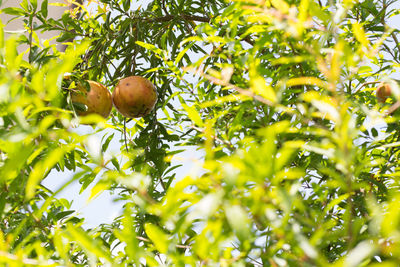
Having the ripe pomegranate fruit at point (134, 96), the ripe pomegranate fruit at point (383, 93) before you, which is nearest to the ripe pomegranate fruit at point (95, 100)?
the ripe pomegranate fruit at point (134, 96)

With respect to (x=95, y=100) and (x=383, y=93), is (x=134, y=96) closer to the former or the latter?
(x=95, y=100)

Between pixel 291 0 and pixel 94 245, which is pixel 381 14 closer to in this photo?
pixel 291 0

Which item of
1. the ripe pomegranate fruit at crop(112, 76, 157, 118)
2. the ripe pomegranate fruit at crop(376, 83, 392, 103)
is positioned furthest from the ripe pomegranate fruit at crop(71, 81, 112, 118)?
the ripe pomegranate fruit at crop(376, 83, 392, 103)

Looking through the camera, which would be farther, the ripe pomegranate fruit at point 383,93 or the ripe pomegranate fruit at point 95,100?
the ripe pomegranate fruit at point 383,93

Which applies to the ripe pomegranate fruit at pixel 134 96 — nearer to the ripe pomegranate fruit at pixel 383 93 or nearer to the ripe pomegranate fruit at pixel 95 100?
the ripe pomegranate fruit at pixel 95 100

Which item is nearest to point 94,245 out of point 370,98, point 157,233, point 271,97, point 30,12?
point 157,233

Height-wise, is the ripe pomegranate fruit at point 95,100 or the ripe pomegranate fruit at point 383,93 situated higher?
the ripe pomegranate fruit at point 383,93

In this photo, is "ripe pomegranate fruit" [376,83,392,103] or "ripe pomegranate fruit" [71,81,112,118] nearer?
"ripe pomegranate fruit" [71,81,112,118]

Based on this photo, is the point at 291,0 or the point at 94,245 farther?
the point at 291,0

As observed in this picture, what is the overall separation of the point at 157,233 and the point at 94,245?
6 centimetres

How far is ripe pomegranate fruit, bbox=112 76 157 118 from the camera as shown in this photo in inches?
48.8

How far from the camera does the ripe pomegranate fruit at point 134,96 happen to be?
4.07ft

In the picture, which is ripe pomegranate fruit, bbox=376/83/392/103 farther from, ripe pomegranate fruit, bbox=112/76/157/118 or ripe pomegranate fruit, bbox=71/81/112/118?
ripe pomegranate fruit, bbox=71/81/112/118

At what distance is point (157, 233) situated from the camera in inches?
15.7
